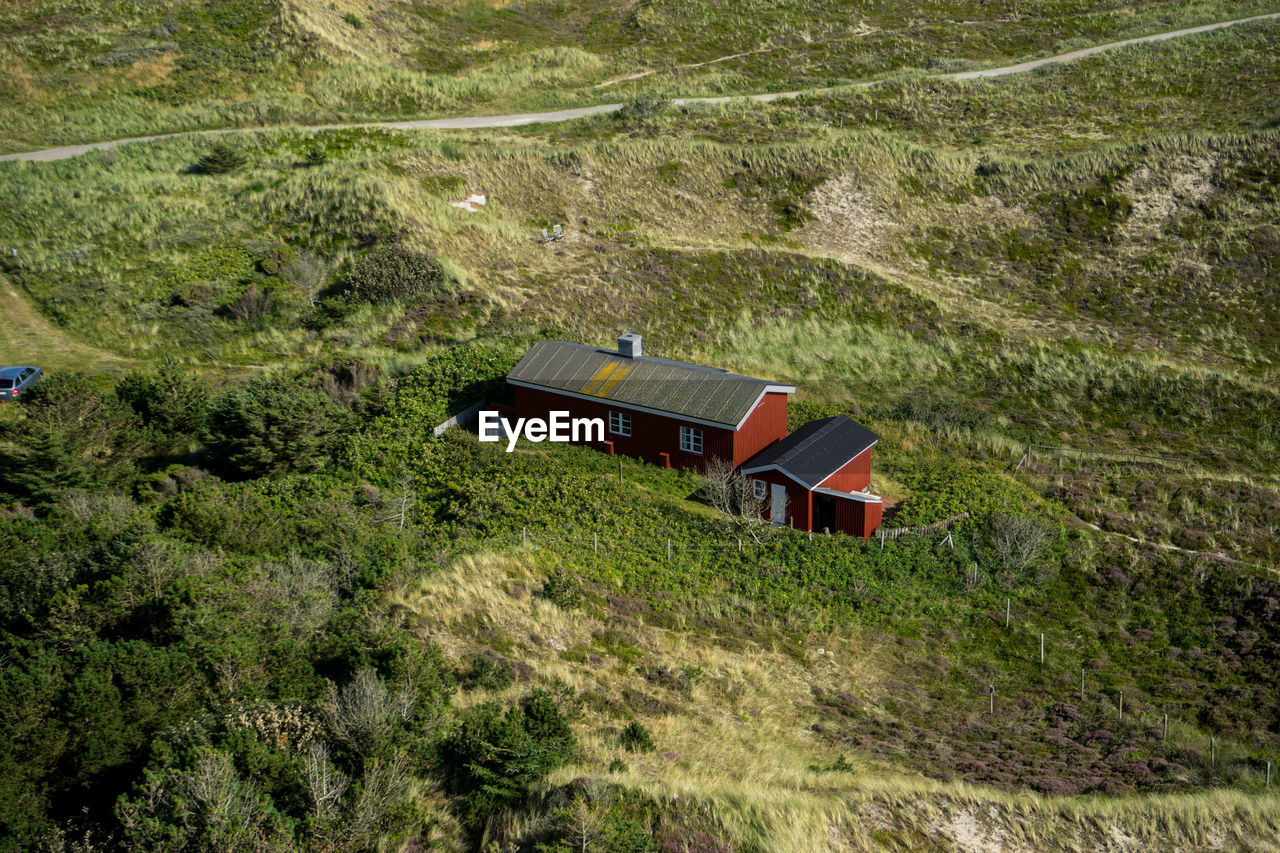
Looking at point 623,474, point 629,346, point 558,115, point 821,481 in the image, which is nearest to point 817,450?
point 821,481

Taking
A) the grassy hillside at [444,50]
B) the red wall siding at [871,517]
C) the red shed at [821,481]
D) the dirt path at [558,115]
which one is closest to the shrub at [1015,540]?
the red wall siding at [871,517]

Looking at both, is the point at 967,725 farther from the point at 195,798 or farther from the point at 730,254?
the point at 730,254

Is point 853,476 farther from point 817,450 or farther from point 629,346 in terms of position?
point 629,346

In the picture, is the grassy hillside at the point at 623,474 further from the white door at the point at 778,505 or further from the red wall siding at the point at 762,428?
the red wall siding at the point at 762,428

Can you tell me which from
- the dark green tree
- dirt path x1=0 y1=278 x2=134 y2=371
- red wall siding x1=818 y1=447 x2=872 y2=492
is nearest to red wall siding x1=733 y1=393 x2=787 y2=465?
red wall siding x1=818 y1=447 x2=872 y2=492

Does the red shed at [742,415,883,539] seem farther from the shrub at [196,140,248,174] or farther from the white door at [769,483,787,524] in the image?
the shrub at [196,140,248,174]
